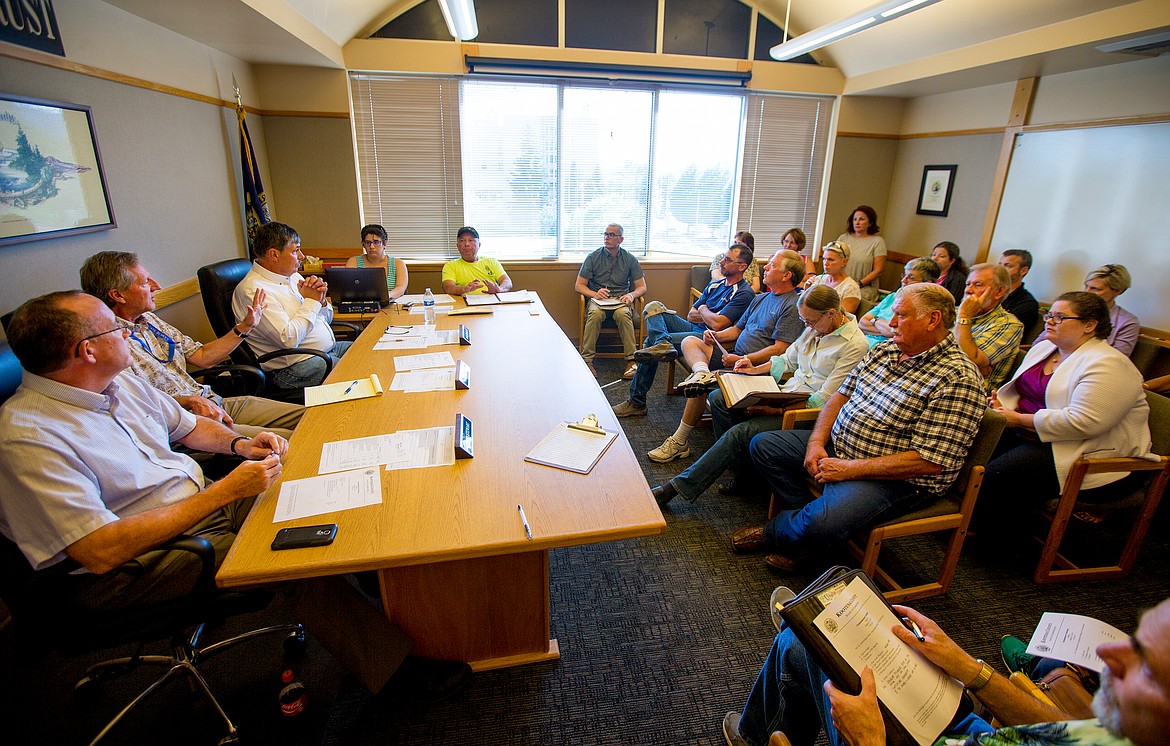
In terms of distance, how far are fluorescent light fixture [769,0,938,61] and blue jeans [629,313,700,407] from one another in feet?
6.63

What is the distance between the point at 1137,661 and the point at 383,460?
5.45 ft

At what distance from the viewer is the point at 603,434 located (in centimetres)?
186

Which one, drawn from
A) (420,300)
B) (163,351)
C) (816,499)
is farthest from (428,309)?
(816,499)

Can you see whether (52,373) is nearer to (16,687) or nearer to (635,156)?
(16,687)

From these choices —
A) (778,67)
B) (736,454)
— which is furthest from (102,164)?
(778,67)

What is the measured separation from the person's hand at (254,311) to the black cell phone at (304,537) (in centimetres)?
167

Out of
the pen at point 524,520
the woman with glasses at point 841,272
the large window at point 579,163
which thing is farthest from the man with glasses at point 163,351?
the woman with glasses at point 841,272

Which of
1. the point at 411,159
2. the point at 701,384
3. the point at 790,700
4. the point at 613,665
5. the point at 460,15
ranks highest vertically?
the point at 460,15

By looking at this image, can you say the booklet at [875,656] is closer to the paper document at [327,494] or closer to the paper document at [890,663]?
the paper document at [890,663]

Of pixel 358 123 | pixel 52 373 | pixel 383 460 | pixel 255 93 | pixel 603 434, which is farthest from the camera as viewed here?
pixel 358 123

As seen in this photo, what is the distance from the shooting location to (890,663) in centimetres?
111

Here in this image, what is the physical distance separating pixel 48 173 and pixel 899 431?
11.9 feet

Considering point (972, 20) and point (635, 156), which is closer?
point (972, 20)

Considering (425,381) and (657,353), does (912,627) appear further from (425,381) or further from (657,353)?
(657,353)
